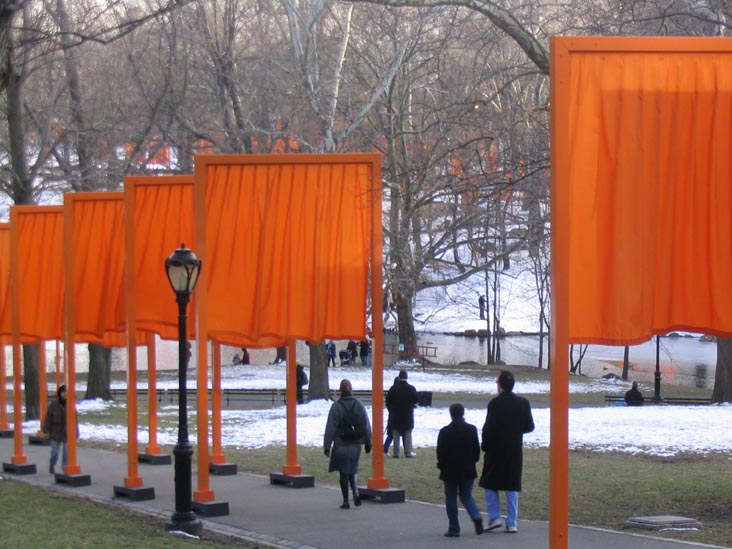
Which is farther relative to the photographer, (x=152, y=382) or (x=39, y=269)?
(x=39, y=269)

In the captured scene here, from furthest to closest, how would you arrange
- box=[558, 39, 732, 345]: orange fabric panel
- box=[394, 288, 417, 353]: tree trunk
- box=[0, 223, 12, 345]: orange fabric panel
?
box=[394, 288, 417, 353]: tree trunk
box=[0, 223, 12, 345]: orange fabric panel
box=[558, 39, 732, 345]: orange fabric panel

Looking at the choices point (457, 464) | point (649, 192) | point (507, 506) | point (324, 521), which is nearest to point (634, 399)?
point (324, 521)

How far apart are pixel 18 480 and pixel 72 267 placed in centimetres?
399

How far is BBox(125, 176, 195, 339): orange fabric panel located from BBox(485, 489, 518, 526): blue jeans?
613 centimetres

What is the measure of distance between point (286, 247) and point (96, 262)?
4.35m

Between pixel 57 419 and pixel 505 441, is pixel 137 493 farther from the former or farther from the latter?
pixel 505 441

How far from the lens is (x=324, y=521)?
47.4ft

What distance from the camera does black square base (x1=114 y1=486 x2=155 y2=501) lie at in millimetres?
16938

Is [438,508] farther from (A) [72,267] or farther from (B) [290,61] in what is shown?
(B) [290,61]

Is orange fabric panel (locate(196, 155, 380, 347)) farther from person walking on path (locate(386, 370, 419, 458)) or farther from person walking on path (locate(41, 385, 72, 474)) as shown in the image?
person walking on path (locate(386, 370, 419, 458))

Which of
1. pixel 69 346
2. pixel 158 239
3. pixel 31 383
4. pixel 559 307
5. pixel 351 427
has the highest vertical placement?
pixel 158 239

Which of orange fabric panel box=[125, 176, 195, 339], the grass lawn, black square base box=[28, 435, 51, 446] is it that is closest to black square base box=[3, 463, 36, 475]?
the grass lawn

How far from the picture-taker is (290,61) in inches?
1286

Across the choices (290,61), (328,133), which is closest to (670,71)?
(328,133)
